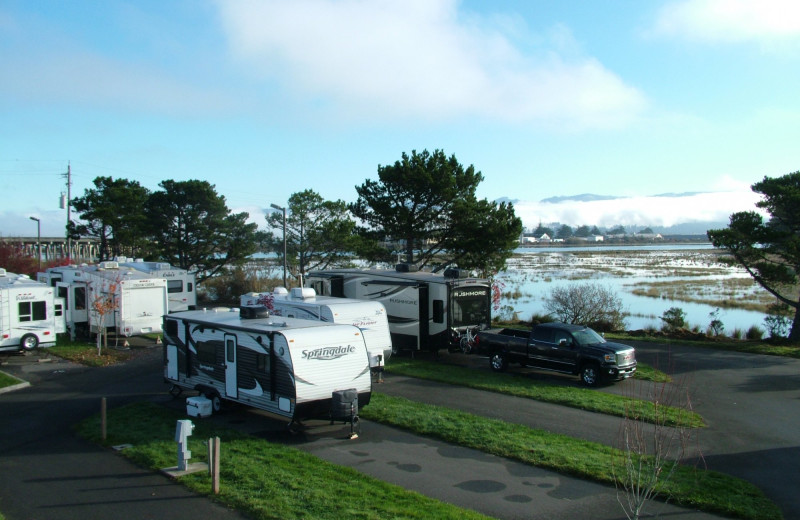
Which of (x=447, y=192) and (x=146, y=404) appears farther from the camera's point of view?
(x=447, y=192)

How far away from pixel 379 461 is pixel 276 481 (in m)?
2.05

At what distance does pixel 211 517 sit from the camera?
8.66 meters

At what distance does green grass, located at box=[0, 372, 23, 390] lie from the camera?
17711mm

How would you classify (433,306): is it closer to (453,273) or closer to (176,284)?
(453,273)

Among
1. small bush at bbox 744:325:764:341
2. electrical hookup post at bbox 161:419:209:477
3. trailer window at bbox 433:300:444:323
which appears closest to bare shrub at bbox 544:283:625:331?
small bush at bbox 744:325:764:341

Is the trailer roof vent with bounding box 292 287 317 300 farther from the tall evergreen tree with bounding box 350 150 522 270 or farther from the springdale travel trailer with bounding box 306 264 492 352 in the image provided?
the tall evergreen tree with bounding box 350 150 522 270

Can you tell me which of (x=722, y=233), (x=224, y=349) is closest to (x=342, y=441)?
(x=224, y=349)

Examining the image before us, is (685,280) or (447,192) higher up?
(447,192)

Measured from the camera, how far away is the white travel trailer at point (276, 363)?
12.2 m

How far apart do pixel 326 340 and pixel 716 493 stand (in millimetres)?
7355

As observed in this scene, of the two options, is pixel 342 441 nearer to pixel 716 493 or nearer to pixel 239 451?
pixel 239 451

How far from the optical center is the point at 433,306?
22.0m

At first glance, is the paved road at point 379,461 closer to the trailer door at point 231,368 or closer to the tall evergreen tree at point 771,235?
the trailer door at point 231,368

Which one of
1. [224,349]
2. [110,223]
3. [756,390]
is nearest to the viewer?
[224,349]
